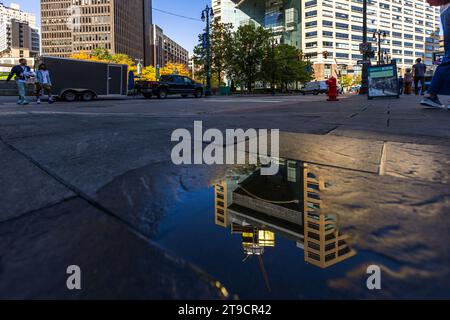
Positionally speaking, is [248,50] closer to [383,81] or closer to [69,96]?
[69,96]

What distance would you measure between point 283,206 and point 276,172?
61cm

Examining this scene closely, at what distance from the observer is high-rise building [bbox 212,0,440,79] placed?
89.9 metres

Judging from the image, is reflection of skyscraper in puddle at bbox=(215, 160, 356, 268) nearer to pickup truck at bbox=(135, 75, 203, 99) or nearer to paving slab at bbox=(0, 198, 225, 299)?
paving slab at bbox=(0, 198, 225, 299)

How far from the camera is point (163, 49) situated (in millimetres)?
162625

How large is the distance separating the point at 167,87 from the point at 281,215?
73.5ft

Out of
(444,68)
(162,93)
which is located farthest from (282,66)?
(444,68)

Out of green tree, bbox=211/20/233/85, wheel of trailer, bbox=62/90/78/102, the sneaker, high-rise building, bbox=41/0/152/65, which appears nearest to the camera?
the sneaker

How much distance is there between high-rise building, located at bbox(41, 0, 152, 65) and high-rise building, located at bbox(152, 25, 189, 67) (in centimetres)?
2369

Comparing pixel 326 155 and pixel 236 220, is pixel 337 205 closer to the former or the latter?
pixel 236 220

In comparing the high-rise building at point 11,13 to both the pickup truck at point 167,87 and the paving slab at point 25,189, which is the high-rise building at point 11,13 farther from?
the paving slab at point 25,189

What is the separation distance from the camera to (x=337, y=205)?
1427 mm

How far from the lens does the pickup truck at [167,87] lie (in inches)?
862

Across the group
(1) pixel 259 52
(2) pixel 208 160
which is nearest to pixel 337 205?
(2) pixel 208 160

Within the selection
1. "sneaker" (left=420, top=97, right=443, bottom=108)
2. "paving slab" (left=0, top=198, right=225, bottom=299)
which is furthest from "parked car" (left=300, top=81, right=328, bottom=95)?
"paving slab" (left=0, top=198, right=225, bottom=299)
